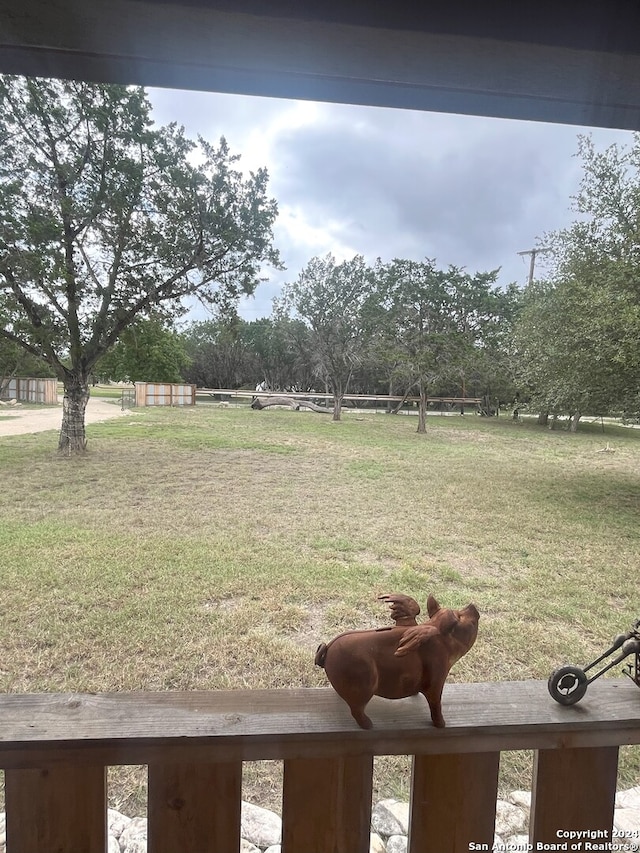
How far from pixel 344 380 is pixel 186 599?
2.32 ft

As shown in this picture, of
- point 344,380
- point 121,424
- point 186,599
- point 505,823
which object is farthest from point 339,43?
point 121,424

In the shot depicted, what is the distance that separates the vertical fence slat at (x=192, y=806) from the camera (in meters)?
0.38

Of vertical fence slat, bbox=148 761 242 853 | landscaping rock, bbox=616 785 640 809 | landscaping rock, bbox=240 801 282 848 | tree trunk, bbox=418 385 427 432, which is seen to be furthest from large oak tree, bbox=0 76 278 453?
landscaping rock, bbox=616 785 640 809

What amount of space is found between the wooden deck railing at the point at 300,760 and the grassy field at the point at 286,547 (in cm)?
31

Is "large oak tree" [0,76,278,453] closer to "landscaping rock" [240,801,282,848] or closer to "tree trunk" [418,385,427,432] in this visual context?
"tree trunk" [418,385,427,432]

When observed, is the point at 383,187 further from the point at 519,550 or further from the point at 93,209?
the point at 519,550

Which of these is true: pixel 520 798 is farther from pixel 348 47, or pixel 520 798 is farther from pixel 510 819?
pixel 348 47

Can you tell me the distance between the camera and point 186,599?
1.12 meters

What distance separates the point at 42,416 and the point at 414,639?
1.36 metres

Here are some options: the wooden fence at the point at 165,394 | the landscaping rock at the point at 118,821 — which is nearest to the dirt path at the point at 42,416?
the wooden fence at the point at 165,394

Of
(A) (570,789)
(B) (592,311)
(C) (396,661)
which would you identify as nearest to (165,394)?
(C) (396,661)

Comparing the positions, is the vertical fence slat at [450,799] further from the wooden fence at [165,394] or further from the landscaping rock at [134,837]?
the wooden fence at [165,394]

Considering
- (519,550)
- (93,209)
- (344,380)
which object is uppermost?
(93,209)

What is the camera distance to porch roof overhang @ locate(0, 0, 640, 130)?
1.28 ft
